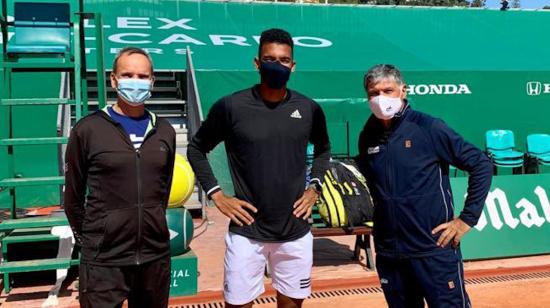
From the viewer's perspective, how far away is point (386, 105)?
2.83m

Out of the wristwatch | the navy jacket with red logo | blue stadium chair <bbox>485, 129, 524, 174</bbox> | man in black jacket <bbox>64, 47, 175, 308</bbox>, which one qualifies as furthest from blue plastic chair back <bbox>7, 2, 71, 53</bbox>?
blue stadium chair <bbox>485, 129, 524, 174</bbox>

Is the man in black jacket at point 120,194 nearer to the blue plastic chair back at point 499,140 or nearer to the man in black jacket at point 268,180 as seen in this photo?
the man in black jacket at point 268,180

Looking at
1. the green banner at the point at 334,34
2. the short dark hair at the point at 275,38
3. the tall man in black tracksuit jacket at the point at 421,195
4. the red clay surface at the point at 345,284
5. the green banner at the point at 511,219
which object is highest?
the green banner at the point at 334,34

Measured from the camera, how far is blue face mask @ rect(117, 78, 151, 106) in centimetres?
263

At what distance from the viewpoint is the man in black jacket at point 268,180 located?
2.89m

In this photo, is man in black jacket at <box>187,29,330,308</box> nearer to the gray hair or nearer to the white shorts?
the white shorts

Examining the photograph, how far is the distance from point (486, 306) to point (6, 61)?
4724mm

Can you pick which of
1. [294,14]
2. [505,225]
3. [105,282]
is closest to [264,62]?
[105,282]

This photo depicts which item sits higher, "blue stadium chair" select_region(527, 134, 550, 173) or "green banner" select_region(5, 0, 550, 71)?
"green banner" select_region(5, 0, 550, 71)

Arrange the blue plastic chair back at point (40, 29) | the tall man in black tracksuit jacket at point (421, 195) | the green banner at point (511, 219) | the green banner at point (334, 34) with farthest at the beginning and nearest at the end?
the green banner at point (334, 34) < the green banner at point (511, 219) < the blue plastic chair back at point (40, 29) < the tall man in black tracksuit jacket at point (421, 195)

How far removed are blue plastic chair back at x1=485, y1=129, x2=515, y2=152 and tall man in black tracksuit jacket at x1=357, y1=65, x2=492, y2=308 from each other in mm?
8269

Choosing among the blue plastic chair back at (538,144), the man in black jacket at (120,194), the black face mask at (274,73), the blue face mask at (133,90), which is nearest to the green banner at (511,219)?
the black face mask at (274,73)

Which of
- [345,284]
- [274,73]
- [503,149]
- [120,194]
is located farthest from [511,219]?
[503,149]

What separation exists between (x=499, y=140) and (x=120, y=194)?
9.48 metres
